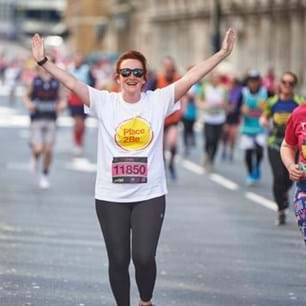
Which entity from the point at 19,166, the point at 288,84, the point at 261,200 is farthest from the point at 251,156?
the point at 288,84

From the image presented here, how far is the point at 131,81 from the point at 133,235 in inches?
36.9

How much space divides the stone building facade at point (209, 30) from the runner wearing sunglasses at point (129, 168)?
957 inches

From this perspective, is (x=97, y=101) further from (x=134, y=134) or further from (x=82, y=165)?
(x=82, y=165)

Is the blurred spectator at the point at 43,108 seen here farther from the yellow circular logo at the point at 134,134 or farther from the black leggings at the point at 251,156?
→ the yellow circular logo at the point at 134,134

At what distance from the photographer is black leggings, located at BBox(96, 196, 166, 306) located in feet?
28.7

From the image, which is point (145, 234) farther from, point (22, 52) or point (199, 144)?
point (22, 52)

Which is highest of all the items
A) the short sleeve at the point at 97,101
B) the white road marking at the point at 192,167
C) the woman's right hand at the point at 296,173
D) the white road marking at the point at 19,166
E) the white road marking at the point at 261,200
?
the short sleeve at the point at 97,101

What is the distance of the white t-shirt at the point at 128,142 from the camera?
348 inches

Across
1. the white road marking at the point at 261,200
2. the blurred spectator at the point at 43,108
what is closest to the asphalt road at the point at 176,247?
the white road marking at the point at 261,200

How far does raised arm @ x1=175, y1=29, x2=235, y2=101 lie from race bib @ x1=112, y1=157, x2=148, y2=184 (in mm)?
550

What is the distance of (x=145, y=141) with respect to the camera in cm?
889

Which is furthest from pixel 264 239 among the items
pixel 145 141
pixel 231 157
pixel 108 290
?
pixel 231 157

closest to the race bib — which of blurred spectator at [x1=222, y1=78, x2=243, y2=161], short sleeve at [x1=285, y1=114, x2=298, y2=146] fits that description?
short sleeve at [x1=285, y1=114, x2=298, y2=146]

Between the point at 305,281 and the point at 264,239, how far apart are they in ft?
9.25
